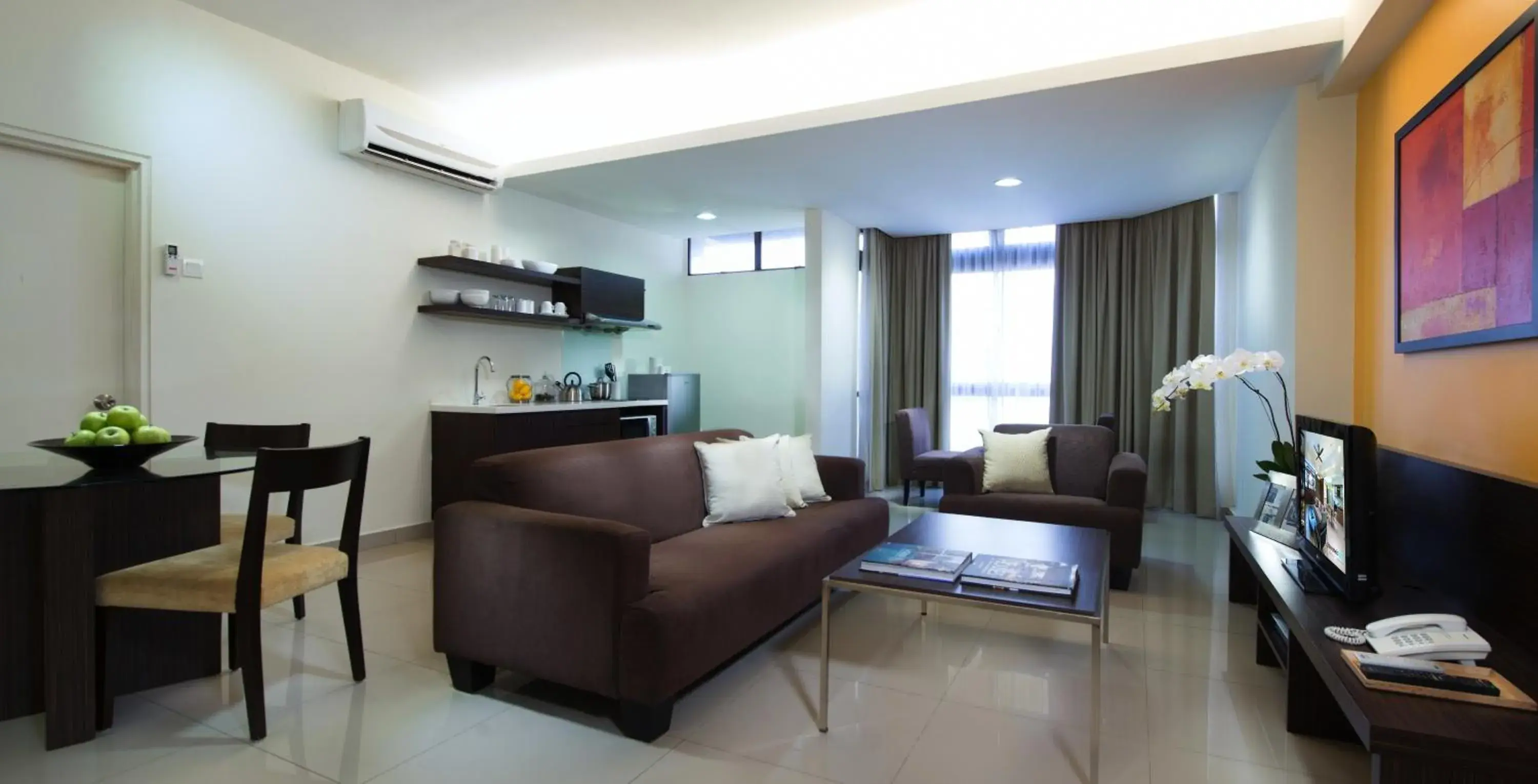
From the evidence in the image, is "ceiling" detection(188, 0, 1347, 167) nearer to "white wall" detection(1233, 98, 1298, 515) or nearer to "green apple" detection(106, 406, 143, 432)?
"white wall" detection(1233, 98, 1298, 515)

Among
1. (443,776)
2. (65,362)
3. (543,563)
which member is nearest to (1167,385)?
(543,563)

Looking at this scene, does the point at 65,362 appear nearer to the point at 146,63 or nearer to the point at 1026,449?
the point at 146,63

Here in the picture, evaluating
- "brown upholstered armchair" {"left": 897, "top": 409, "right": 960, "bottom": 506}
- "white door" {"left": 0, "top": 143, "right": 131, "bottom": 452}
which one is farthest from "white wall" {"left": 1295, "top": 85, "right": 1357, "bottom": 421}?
"white door" {"left": 0, "top": 143, "right": 131, "bottom": 452}

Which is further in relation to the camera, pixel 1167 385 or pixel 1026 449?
pixel 1026 449

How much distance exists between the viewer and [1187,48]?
3.00 metres

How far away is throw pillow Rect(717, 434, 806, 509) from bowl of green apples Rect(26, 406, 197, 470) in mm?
2040

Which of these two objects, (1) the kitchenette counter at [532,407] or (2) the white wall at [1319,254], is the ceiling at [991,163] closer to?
(2) the white wall at [1319,254]

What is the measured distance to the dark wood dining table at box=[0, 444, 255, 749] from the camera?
1.92 metres

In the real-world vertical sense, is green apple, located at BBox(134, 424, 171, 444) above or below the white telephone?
above

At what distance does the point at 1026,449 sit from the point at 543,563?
119 inches

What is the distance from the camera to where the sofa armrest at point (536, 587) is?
1975mm

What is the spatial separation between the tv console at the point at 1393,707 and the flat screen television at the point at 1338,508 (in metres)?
0.07

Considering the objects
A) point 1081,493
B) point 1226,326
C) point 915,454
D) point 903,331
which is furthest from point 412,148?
point 1226,326

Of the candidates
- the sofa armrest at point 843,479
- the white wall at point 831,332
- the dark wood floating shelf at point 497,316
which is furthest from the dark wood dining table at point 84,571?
the white wall at point 831,332
